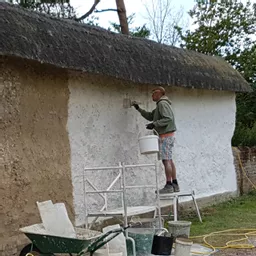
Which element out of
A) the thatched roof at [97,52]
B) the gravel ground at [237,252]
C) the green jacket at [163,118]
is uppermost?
the thatched roof at [97,52]

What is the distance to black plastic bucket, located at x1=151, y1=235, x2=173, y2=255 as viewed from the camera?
541 centimetres

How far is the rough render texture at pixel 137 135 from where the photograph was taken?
257 inches

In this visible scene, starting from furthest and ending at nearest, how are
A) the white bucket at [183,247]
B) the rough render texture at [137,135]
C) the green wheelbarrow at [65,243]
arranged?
the rough render texture at [137,135] → the white bucket at [183,247] → the green wheelbarrow at [65,243]

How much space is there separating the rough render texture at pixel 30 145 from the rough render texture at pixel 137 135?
0.78ft

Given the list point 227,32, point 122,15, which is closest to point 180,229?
point 122,15

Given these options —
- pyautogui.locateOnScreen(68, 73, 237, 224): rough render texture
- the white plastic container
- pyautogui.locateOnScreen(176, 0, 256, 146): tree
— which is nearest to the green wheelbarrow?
the white plastic container

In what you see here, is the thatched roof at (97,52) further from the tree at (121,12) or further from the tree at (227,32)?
the tree at (227,32)

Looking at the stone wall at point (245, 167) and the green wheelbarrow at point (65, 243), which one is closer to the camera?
the green wheelbarrow at point (65, 243)

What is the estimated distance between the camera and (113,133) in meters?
7.16

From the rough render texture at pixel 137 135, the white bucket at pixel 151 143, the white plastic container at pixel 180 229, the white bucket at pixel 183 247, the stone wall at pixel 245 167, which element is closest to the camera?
the white bucket at pixel 183 247

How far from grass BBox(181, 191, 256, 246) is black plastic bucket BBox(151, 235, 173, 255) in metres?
1.19

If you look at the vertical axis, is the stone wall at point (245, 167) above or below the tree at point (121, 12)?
below

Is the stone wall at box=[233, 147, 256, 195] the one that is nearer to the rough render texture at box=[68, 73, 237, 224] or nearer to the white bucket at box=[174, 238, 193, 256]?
the rough render texture at box=[68, 73, 237, 224]

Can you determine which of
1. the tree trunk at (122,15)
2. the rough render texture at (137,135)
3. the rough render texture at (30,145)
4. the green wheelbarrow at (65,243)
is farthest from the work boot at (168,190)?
the tree trunk at (122,15)
